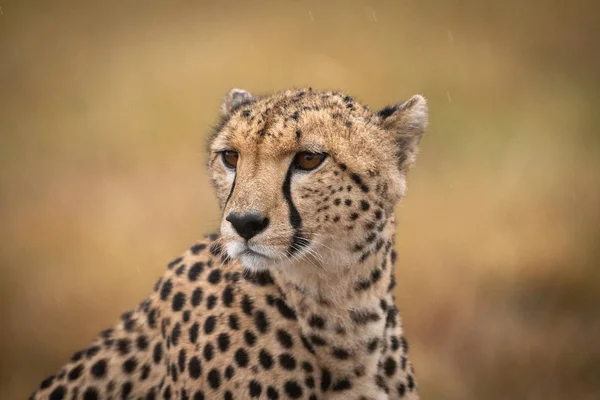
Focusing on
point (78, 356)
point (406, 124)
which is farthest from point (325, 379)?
point (78, 356)

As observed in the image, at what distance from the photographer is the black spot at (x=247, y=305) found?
219 cm

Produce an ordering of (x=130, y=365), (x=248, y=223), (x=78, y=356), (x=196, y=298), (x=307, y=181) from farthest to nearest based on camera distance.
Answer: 1. (x=78, y=356)
2. (x=130, y=365)
3. (x=196, y=298)
4. (x=307, y=181)
5. (x=248, y=223)

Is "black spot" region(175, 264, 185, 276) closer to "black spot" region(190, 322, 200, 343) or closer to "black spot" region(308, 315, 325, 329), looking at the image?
"black spot" region(190, 322, 200, 343)

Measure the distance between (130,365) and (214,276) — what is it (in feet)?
1.20

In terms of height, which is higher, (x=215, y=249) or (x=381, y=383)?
(x=215, y=249)

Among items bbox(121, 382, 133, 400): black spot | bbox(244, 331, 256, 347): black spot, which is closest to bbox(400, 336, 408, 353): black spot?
bbox(244, 331, 256, 347): black spot

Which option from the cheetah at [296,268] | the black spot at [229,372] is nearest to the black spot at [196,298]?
the cheetah at [296,268]

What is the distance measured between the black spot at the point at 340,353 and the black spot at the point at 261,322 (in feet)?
0.61

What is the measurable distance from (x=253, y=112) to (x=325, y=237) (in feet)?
1.29

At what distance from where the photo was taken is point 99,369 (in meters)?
2.43

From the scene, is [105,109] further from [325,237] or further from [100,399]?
[325,237]

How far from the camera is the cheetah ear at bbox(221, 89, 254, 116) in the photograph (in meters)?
2.43

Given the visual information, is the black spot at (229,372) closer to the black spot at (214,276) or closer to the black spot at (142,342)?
the black spot at (214,276)

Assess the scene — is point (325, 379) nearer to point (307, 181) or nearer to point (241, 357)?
point (241, 357)
